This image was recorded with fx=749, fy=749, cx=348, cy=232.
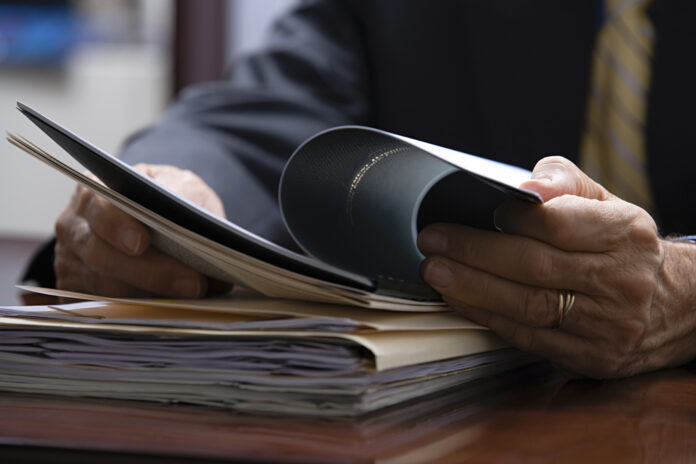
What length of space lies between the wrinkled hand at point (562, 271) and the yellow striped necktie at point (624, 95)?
0.57 metres

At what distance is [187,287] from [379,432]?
21 centimetres

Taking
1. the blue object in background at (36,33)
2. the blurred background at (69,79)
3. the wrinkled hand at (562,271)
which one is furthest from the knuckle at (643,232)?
the blue object in background at (36,33)

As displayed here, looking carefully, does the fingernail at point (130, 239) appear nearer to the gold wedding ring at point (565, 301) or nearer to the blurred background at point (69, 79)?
the gold wedding ring at point (565, 301)

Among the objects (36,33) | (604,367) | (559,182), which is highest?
(36,33)

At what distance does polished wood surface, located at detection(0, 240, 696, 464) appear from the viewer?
0.28m

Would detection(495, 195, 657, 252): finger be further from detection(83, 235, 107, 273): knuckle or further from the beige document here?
detection(83, 235, 107, 273): knuckle

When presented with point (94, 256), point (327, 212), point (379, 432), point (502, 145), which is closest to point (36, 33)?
point (502, 145)

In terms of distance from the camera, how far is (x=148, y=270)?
0.49m

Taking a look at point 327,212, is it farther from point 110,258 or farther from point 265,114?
point 265,114

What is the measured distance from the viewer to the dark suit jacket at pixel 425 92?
33.7 inches

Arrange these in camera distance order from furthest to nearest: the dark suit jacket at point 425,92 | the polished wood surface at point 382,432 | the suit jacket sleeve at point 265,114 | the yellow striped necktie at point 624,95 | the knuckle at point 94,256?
the yellow striped necktie at point 624,95
the dark suit jacket at point 425,92
the suit jacket sleeve at point 265,114
the knuckle at point 94,256
the polished wood surface at point 382,432

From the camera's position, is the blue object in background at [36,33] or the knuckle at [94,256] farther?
the blue object in background at [36,33]

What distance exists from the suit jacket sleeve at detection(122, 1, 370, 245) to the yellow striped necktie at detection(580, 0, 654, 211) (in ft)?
1.15

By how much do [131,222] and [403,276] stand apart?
18 cm
